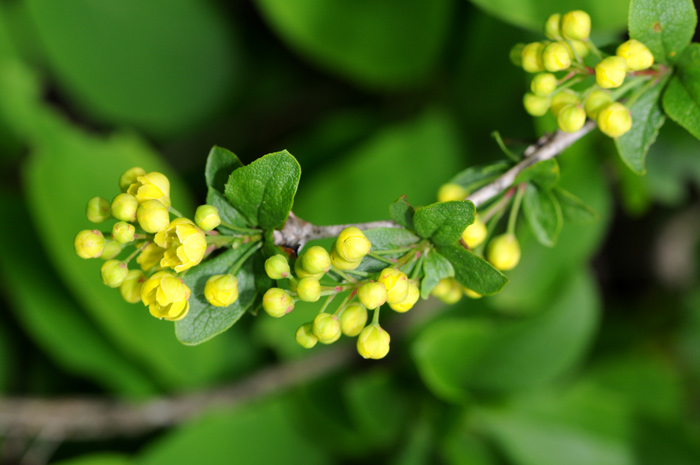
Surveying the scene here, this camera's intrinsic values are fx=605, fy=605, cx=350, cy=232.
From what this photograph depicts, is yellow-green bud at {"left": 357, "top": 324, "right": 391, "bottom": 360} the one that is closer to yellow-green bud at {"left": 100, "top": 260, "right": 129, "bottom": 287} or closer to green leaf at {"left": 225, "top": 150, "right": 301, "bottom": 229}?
green leaf at {"left": 225, "top": 150, "right": 301, "bottom": 229}

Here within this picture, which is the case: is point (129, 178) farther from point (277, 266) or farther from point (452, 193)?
point (452, 193)

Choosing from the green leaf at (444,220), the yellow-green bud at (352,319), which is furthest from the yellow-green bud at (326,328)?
the green leaf at (444,220)

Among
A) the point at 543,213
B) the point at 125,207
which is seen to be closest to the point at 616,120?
the point at 543,213

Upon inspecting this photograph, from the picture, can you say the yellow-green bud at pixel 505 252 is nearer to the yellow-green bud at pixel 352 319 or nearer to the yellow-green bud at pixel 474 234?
the yellow-green bud at pixel 474 234

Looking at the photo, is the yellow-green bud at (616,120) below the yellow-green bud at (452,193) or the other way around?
the other way around

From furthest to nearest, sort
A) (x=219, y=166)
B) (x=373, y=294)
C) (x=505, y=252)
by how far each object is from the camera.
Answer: (x=505, y=252)
(x=219, y=166)
(x=373, y=294)

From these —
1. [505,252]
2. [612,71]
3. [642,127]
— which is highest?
[612,71]

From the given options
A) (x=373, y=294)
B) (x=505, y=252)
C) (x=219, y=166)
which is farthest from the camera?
(x=505, y=252)
